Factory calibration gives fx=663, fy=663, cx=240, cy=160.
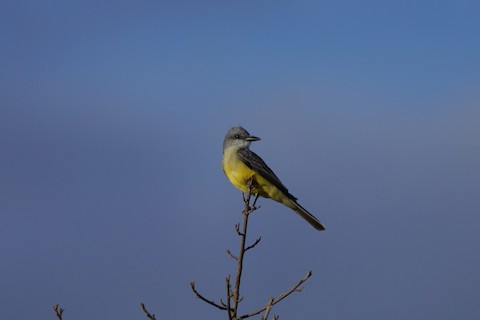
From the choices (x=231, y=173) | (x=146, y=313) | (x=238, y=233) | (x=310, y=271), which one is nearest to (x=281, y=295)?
(x=310, y=271)

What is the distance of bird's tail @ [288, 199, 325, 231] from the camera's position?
13.6 meters

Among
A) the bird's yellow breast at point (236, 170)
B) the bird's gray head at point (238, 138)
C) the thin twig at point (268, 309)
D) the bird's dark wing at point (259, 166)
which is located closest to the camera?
the thin twig at point (268, 309)

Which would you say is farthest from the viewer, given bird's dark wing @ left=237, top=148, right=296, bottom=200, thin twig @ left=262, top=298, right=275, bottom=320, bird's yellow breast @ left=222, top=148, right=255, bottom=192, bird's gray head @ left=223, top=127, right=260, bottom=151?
bird's gray head @ left=223, top=127, right=260, bottom=151

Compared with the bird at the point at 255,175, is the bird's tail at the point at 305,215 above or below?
below

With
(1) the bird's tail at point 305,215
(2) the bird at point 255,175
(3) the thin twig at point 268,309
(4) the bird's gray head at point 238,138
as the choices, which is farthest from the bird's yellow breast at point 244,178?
(3) the thin twig at point 268,309

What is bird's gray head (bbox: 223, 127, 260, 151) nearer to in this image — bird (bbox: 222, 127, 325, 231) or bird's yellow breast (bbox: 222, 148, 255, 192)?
bird (bbox: 222, 127, 325, 231)

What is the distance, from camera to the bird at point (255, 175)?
44.2 feet

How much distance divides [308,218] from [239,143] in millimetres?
2159

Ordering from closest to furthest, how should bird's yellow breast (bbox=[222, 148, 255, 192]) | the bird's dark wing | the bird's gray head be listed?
bird's yellow breast (bbox=[222, 148, 255, 192]) → the bird's dark wing → the bird's gray head

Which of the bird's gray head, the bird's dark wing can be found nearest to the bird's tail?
the bird's dark wing

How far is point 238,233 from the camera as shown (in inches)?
320

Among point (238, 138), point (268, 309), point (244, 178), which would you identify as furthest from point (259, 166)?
point (268, 309)

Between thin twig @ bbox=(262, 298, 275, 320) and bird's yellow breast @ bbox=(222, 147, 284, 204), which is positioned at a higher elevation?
bird's yellow breast @ bbox=(222, 147, 284, 204)

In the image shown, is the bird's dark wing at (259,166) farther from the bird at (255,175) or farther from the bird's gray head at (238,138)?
the bird's gray head at (238,138)
